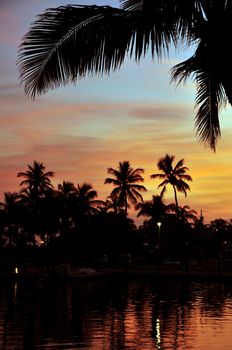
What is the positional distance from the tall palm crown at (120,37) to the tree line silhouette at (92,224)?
52.8 metres

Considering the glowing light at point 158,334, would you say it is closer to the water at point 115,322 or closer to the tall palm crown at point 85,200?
the water at point 115,322

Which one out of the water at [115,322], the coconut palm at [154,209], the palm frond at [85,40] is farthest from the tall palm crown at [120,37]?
the coconut palm at [154,209]

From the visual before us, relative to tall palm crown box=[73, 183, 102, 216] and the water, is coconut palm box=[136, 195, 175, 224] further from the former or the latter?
the water

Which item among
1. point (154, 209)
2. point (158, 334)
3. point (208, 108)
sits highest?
point (154, 209)

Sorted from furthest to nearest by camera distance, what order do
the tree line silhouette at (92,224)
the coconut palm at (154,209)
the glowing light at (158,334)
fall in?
the coconut palm at (154,209) < the tree line silhouette at (92,224) < the glowing light at (158,334)

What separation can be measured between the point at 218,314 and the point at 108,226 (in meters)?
48.5

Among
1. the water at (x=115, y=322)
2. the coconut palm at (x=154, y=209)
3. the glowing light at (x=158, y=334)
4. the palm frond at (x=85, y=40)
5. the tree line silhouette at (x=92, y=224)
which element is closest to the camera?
the palm frond at (x=85, y=40)

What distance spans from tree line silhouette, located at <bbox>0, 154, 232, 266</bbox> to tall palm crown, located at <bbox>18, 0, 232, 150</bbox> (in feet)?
173

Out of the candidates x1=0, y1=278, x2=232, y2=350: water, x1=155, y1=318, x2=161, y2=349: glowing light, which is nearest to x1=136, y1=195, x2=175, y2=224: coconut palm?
x1=0, y1=278, x2=232, y2=350: water

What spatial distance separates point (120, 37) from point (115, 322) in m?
13.3

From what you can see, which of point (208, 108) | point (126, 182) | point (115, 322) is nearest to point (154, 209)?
point (126, 182)

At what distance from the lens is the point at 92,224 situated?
67.8 m

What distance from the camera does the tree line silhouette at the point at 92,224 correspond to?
201ft

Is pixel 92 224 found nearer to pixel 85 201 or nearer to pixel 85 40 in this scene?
pixel 85 201
